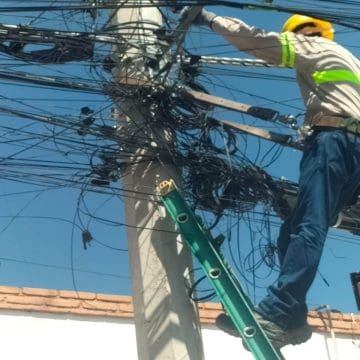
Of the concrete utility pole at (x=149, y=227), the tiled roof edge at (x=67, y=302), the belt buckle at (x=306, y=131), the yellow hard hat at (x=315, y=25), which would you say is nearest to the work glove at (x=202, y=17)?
the concrete utility pole at (x=149, y=227)

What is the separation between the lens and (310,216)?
13.6ft

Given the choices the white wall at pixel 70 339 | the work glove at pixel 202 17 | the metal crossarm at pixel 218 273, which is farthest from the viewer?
the white wall at pixel 70 339

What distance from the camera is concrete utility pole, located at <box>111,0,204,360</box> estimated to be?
426 centimetres

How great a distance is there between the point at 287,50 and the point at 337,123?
1.71 ft

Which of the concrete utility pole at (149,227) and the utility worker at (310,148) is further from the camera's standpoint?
the concrete utility pole at (149,227)

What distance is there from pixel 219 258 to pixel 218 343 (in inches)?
119

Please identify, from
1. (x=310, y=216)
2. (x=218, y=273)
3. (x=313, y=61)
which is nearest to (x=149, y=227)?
(x=218, y=273)

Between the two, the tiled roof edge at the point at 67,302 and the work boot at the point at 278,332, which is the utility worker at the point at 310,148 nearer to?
the work boot at the point at 278,332

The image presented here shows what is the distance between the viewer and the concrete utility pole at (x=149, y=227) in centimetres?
426

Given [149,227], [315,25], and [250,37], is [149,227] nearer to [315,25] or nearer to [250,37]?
[250,37]

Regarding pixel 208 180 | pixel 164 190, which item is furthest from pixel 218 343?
pixel 164 190

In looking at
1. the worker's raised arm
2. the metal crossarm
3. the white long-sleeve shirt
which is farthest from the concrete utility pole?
the white long-sleeve shirt

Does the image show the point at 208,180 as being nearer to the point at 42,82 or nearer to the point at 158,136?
the point at 158,136

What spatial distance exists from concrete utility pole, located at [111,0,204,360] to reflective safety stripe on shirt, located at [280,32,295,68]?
0.84 meters
